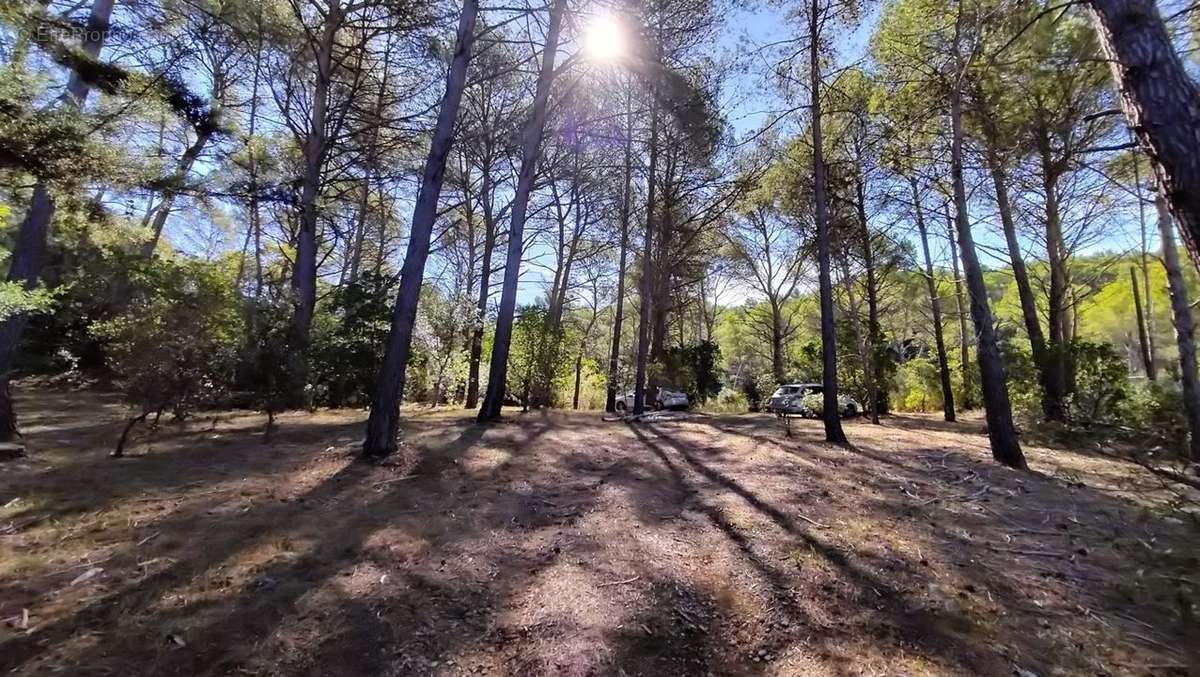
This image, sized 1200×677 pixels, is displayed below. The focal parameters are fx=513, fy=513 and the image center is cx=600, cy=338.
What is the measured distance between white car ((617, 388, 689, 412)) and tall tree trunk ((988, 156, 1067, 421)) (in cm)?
966

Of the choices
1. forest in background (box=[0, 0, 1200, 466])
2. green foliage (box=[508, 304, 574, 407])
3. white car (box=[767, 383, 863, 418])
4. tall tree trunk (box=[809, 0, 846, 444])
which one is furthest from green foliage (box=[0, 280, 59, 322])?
white car (box=[767, 383, 863, 418])

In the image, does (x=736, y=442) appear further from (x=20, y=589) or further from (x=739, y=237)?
(x=739, y=237)

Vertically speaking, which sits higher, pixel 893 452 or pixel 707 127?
pixel 707 127

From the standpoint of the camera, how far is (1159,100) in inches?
92.9

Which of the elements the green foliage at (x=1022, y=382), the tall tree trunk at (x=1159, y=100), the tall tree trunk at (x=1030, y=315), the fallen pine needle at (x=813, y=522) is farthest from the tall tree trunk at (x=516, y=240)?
the green foliage at (x=1022, y=382)

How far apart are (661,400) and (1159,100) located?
15781 mm

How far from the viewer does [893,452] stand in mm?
6547

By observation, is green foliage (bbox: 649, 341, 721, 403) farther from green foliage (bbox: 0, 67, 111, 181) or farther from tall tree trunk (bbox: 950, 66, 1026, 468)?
green foliage (bbox: 0, 67, 111, 181)

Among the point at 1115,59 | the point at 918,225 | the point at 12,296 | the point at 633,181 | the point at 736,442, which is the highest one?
the point at 633,181

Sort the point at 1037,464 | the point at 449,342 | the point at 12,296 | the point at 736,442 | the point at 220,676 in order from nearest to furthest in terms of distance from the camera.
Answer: the point at 220,676 < the point at 12,296 < the point at 1037,464 < the point at 736,442 < the point at 449,342

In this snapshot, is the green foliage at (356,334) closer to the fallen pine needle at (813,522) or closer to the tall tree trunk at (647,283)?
the tall tree trunk at (647,283)

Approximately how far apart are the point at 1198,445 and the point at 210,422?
1324 cm

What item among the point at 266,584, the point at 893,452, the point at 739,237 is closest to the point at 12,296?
the point at 266,584

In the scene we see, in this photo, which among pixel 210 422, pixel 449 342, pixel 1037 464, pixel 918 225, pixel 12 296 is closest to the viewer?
pixel 12 296
